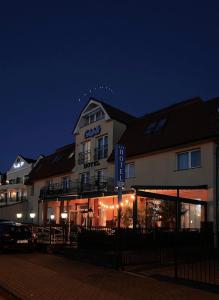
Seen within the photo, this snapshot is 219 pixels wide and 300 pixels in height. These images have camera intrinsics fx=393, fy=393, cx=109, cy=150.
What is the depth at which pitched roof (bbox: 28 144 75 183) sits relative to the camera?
35156 mm

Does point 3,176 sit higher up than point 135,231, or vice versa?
point 3,176

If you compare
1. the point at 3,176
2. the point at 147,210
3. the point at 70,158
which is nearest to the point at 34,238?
the point at 147,210

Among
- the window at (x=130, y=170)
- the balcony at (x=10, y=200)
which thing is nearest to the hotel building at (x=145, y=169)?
the window at (x=130, y=170)

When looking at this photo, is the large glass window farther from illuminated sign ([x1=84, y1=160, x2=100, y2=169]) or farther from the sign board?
the sign board

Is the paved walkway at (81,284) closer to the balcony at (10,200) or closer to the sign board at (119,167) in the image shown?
the sign board at (119,167)

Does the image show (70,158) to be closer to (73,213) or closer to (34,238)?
(73,213)

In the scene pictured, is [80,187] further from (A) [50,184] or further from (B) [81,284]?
(B) [81,284]

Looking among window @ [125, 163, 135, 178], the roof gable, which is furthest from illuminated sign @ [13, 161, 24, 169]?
window @ [125, 163, 135, 178]

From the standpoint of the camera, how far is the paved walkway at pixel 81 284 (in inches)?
366

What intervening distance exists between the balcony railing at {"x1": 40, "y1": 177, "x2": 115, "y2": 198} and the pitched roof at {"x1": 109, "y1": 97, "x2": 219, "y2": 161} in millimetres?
1897

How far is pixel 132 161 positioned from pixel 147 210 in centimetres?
563

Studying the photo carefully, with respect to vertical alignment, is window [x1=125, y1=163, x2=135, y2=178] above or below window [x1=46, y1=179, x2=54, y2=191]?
above

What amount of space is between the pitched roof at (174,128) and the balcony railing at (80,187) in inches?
74.7

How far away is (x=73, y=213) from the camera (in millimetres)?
32375
